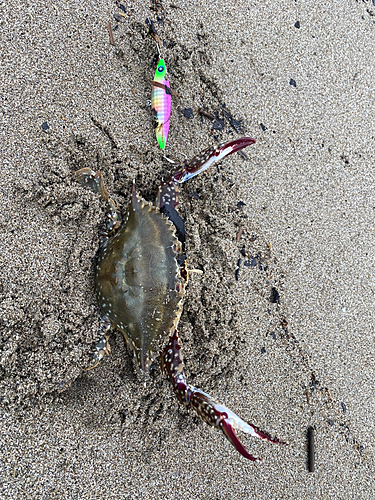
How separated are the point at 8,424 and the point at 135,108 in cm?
183

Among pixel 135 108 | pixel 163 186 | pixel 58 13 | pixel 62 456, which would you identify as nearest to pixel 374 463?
pixel 62 456

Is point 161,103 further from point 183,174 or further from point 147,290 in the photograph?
point 147,290

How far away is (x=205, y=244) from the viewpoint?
7.09 feet

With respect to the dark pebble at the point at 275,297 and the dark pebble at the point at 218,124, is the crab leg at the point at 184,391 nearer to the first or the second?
the dark pebble at the point at 275,297

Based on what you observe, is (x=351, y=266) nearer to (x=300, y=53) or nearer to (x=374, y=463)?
(x=374, y=463)

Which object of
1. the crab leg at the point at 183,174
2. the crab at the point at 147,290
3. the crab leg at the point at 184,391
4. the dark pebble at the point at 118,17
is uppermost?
the dark pebble at the point at 118,17

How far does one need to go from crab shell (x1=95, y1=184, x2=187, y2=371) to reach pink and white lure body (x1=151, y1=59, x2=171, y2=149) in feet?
1.76

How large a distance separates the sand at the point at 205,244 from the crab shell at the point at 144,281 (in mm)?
190

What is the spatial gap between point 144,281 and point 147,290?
5cm

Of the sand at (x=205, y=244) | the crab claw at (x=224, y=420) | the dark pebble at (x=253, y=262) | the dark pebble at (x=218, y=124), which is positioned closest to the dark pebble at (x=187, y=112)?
the sand at (x=205, y=244)

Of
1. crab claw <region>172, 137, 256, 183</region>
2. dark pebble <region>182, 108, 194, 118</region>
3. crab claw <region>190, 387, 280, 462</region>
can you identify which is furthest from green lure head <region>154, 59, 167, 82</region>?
crab claw <region>190, 387, 280, 462</region>

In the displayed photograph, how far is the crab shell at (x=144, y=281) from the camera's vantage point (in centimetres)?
174

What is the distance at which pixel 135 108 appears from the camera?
7.12 feet

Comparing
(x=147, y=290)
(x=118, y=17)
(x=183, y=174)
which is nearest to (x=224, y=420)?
(x=147, y=290)
